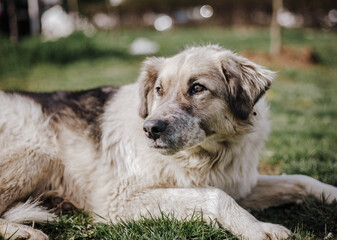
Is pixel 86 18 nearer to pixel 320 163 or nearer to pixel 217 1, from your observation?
pixel 217 1

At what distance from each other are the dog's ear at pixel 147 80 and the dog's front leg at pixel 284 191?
1282 millimetres

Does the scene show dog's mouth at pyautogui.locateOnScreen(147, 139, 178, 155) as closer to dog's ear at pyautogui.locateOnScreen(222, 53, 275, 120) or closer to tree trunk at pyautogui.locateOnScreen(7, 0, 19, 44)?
dog's ear at pyautogui.locateOnScreen(222, 53, 275, 120)

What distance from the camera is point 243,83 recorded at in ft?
9.35

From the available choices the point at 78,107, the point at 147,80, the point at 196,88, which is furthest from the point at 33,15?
the point at 196,88

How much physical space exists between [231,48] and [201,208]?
1.78 meters

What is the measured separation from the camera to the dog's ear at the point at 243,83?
2791 millimetres

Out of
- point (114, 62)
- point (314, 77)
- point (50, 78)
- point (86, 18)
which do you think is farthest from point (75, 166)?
point (86, 18)

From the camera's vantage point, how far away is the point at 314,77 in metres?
8.96

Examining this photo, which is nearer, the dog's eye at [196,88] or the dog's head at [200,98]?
the dog's head at [200,98]

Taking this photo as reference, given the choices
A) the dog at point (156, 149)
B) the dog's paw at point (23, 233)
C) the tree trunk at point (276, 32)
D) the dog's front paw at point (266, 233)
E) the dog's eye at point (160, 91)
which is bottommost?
the dog's paw at point (23, 233)

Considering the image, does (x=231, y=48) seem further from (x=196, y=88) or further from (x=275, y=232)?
(x=275, y=232)

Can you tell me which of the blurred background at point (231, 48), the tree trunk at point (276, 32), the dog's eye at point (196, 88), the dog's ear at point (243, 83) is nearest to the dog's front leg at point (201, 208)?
the dog's ear at point (243, 83)

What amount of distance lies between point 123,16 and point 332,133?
26.4 metres

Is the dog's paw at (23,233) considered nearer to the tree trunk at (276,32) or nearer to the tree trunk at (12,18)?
the tree trunk at (276,32)
